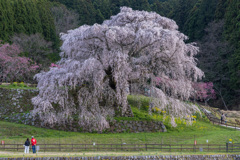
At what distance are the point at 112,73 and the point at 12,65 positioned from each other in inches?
808

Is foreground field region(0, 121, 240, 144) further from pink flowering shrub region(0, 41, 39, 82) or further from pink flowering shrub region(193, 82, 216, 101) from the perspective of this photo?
pink flowering shrub region(193, 82, 216, 101)

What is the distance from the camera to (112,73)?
19172 millimetres

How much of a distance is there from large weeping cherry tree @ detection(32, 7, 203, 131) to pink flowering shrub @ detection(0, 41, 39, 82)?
15.9 meters

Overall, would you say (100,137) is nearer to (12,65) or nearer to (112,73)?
(112,73)

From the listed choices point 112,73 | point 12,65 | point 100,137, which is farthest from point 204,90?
point 12,65

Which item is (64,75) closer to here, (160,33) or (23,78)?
(160,33)

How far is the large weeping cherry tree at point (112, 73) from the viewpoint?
19.2m

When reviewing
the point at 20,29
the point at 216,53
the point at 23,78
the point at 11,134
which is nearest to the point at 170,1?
the point at 216,53

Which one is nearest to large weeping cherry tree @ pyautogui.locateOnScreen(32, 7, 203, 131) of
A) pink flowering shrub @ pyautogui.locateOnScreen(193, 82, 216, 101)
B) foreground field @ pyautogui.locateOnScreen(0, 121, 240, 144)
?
foreground field @ pyautogui.locateOnScreen(0, 121, 240, 144)

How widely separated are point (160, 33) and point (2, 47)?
23769 millimetres

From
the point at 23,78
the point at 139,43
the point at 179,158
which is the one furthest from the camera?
the point at 23,78

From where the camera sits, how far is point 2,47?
1410 inches

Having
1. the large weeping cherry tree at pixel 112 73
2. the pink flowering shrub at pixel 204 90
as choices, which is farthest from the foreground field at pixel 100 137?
the pink flowering shrub at pixel 204 90

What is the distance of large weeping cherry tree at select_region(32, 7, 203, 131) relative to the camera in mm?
19172
